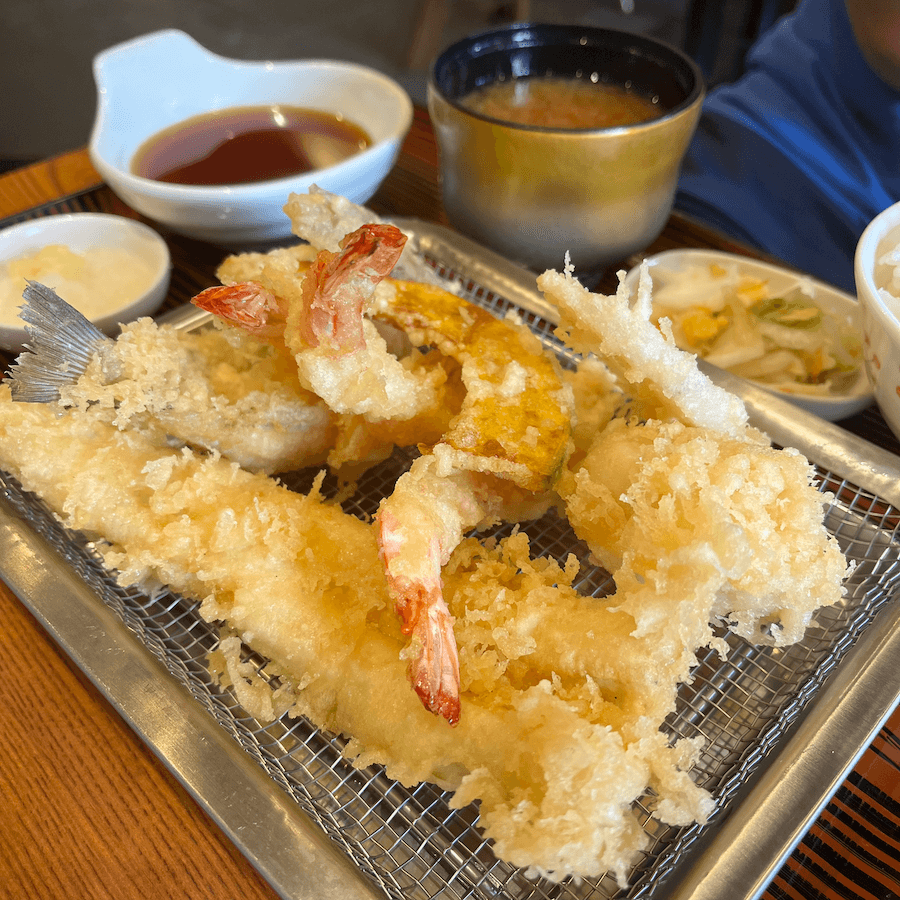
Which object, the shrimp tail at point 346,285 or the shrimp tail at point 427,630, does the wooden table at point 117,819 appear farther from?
the shrimp tail at point 346,285

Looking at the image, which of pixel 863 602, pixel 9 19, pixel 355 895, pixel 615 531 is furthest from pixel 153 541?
pixel 9 19

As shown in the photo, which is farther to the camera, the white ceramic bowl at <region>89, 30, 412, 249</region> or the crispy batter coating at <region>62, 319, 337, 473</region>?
the white ceramic bowl at <region>89, 30, 412, 249</region>

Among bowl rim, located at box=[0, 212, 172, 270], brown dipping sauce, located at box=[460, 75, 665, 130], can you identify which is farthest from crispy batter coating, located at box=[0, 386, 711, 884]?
brown dipping sauce, located at box=[460, 75, 665, 130]

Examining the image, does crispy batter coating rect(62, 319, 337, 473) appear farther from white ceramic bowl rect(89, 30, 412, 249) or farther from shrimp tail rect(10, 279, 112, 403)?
white ceramic bowl rect(89, 30, 412, 249)

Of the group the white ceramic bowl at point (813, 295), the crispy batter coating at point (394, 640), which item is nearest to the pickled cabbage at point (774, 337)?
the white ceramic bowl at point (813, 295)

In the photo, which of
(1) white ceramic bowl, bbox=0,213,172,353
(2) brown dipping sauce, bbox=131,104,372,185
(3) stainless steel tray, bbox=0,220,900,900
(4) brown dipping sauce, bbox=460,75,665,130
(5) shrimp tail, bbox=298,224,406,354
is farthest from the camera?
(2) brown dipping sauce, bbox=131,104,372,185

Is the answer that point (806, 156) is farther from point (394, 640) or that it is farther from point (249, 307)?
point (394, 640)

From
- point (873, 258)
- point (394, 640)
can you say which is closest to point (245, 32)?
point (873, 258)
